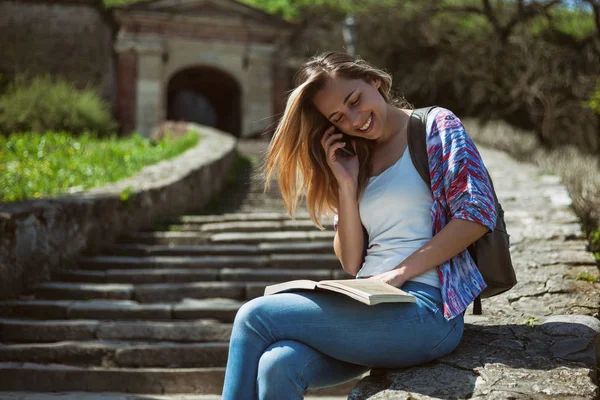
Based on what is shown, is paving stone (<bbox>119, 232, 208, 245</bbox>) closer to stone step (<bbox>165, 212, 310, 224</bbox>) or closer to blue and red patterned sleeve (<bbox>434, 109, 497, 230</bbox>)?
stone step (<bbox>165, 212, 310, 224</bbox>)

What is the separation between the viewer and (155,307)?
5227 mm

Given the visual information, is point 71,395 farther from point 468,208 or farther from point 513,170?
point 513,170

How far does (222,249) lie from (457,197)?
461cm

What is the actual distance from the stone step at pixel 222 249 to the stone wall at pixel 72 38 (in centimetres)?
1366

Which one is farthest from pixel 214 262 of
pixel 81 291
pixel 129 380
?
pixel 129 380

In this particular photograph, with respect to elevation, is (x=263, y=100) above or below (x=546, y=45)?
below

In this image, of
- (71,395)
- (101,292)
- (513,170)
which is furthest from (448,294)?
(513,170)

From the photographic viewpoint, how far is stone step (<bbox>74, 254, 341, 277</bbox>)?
6.28 meters

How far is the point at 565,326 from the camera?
267 cm

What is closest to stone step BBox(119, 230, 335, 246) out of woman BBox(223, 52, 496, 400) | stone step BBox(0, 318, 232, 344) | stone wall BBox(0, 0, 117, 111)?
stone step BBox(0, 318, 232, 344)

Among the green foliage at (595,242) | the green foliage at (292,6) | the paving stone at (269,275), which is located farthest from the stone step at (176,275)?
the green foliage at (292,6)

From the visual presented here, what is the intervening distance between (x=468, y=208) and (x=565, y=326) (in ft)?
2.44

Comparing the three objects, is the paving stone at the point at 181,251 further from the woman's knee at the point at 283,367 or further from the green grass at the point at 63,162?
the woman's knee at the point at 283,367

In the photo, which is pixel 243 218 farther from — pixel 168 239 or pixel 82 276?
pixel 82 276
